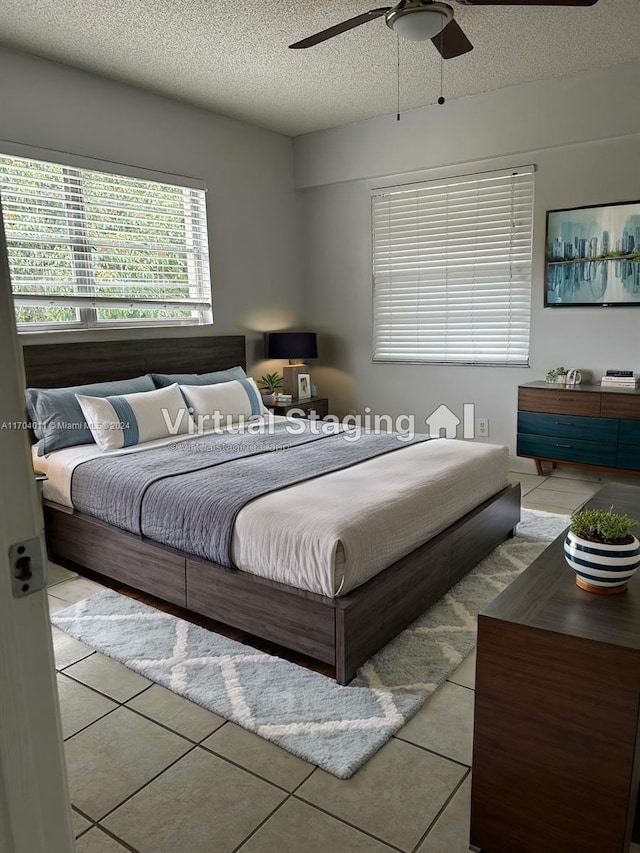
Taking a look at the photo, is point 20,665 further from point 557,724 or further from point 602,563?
point 602,563

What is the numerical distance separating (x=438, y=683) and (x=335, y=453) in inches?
59.0

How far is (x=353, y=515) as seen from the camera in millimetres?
2486

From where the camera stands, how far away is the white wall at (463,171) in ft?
14.7

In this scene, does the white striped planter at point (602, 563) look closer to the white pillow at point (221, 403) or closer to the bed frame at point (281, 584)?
the bed frame at point (281, 584)

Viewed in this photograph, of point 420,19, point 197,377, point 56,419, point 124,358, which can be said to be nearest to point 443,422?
point 197,377

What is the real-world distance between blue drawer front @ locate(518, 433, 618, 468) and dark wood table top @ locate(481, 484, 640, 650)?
9.61 feet

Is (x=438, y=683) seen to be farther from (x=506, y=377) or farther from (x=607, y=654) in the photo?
(x=506, y=377)

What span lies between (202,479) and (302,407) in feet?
8.42

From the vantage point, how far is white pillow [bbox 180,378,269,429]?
4.29 metres

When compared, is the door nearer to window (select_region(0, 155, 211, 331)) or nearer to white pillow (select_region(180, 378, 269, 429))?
window (select_region(0, 155, 211, 331))

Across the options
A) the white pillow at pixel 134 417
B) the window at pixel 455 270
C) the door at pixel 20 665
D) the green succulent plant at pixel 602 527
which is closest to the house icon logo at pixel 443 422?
the window at pixel 455 270

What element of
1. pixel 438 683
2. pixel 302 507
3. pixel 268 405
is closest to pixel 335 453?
pixel 302 507

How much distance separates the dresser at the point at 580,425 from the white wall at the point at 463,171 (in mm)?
416

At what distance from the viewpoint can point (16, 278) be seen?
3.95m
